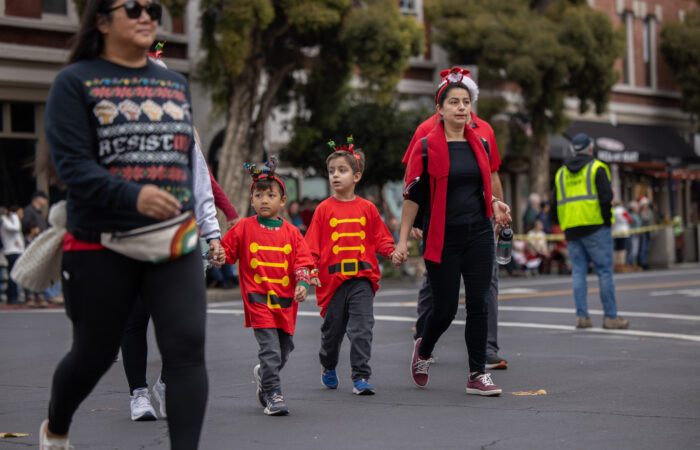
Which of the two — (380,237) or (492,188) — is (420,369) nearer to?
(380,237)

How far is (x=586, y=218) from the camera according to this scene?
35.7 feet

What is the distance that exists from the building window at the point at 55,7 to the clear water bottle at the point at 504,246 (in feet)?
55.1

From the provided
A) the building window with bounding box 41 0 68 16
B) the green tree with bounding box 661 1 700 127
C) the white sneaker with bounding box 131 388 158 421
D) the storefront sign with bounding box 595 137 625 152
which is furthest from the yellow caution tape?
the white sneaker with bounding box 131 388 158 421

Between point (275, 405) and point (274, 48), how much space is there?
55.7ft

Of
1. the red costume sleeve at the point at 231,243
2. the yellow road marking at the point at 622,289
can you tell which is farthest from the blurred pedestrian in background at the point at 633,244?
the red costume sleeve at the point at 231,243

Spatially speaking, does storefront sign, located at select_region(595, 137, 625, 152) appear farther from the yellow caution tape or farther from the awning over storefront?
the yellow caution tape

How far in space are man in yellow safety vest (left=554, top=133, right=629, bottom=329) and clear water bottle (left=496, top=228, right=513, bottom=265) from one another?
327cm

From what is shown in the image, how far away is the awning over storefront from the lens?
3309 centimetres

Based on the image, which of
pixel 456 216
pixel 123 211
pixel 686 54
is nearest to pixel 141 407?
pixel 456 216

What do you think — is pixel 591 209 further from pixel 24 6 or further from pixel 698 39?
pixel 698 39

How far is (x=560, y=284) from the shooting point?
20016 millimetres

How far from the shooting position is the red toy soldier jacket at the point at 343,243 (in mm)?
7195

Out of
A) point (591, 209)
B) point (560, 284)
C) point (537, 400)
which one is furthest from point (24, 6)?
point (537, 400)

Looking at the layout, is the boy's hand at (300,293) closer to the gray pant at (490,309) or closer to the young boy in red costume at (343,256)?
the young boy in red costume at (343,256)
